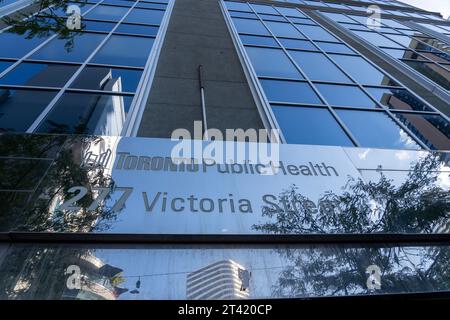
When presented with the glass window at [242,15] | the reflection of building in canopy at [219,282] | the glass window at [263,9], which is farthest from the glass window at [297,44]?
the reflection of building in canopy at [219,282]

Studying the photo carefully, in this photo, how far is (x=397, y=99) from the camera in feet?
28.2

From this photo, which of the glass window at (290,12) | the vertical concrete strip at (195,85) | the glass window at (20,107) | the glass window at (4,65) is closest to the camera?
the glass window at (20,107)

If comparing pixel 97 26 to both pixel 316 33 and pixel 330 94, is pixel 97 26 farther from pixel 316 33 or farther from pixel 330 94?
pixel 316 33

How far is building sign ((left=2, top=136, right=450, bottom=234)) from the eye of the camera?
4.16 m

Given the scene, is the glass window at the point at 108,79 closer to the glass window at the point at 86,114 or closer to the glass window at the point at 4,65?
the glass window at the point at 86,114

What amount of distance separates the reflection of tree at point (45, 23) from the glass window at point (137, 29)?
151cm

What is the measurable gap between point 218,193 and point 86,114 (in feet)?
11.9

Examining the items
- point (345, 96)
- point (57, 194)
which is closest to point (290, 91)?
point (345, 96)

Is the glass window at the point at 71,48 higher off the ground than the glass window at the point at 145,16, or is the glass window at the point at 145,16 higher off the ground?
the glass window at the point at 145,16

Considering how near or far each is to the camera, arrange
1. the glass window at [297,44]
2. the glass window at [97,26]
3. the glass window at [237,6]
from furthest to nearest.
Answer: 1. the glass window at [237,6]
2. the glass window at [297,44]
3. the glass window at [97,26]

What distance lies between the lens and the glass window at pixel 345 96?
8000mm

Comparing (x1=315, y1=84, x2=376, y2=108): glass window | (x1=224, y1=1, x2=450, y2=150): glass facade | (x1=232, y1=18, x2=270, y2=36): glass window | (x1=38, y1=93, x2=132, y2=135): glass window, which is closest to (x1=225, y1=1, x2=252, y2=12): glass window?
(x1=232, y1=18, x2=270, y2=36): glass window

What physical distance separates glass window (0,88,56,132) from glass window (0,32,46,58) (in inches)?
69.0

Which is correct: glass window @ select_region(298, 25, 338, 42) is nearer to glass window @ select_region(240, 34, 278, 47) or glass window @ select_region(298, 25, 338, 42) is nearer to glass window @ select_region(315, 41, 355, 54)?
glass window @ select_region(315, 41, 355, 54)
